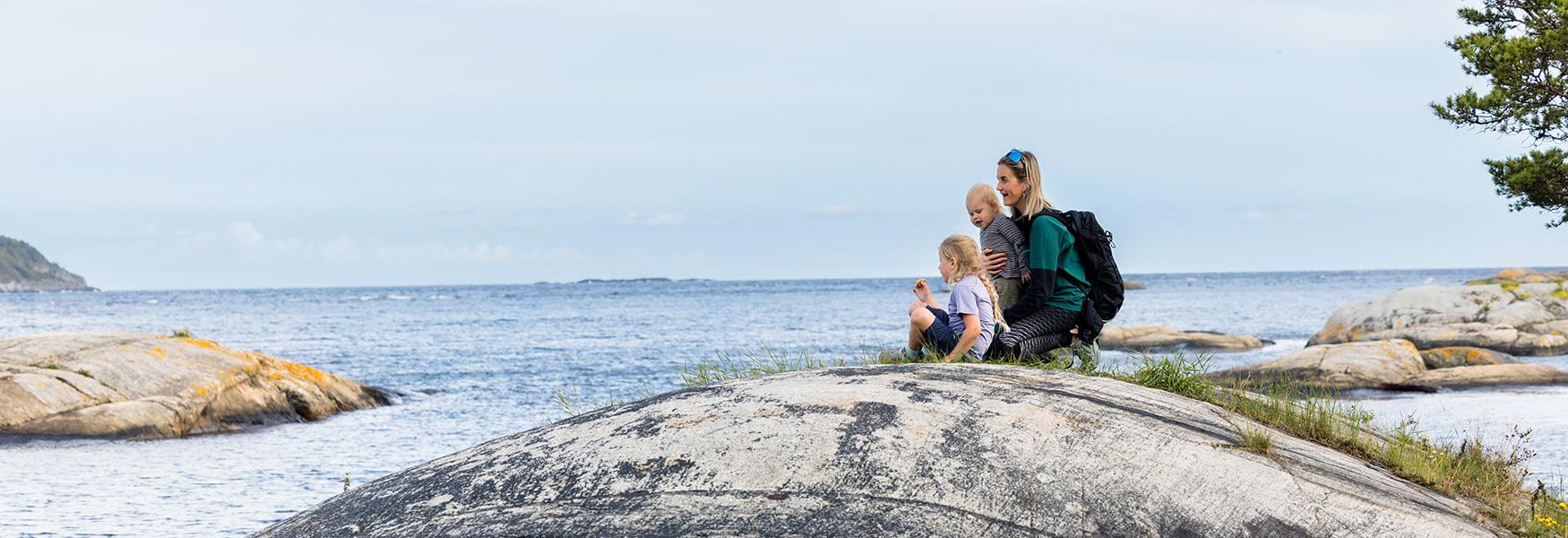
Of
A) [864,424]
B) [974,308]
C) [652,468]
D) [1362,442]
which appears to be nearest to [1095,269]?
[974,308]

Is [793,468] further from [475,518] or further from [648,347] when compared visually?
[648,347]

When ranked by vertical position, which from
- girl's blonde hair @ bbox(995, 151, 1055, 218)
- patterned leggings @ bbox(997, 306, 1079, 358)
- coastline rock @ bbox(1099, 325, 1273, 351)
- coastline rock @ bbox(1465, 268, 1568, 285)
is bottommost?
coastline rock @ bbox(1099, 325, 1273, 351)

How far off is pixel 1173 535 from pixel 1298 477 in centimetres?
122

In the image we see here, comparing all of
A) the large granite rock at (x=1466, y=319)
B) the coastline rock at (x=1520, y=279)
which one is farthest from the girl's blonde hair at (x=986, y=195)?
the coastline rock at (x=1520, y=279)

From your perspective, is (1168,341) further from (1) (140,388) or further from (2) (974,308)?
(2) (974,308)

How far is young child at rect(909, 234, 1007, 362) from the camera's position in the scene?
785cm

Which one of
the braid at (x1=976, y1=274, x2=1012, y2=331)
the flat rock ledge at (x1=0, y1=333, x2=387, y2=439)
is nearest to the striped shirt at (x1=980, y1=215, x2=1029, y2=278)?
the braid at (x1=976, y1=274, x2=1012, y2=331)

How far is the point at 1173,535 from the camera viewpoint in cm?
502

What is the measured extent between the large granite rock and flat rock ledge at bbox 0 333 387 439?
2498 centimetres

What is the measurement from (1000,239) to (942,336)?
0.97 metres

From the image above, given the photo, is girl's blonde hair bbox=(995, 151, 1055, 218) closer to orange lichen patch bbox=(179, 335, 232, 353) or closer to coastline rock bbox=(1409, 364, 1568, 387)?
orange lichen patch bbox=(179, 335, 232, 353)

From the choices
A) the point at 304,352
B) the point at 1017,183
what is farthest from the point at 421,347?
the point at 1017,183

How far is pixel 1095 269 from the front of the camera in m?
8.44

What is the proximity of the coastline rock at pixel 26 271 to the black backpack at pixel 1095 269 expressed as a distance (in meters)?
213
